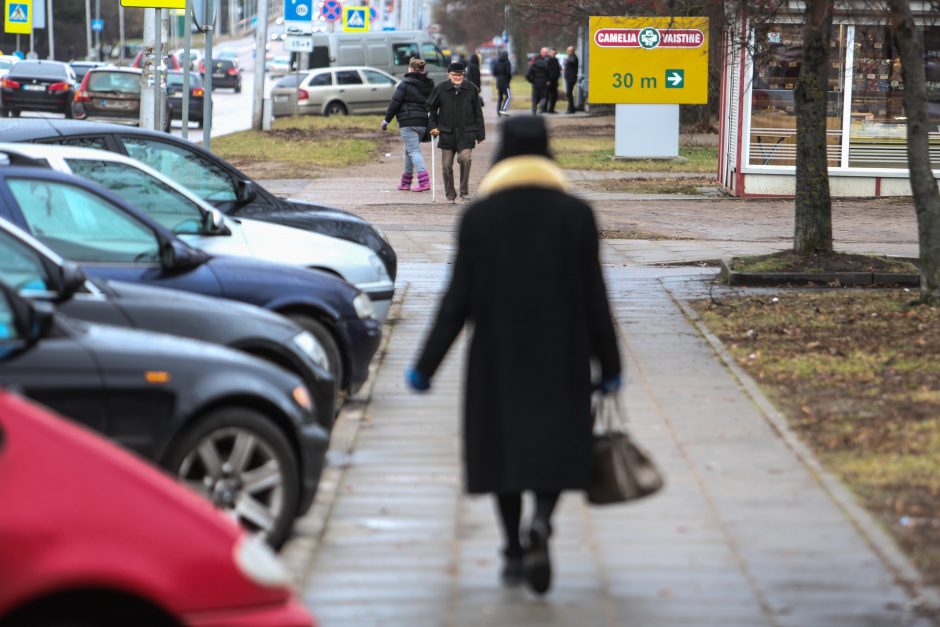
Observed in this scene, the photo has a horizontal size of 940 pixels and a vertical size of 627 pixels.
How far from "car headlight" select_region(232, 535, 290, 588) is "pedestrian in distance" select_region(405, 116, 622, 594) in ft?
5.05

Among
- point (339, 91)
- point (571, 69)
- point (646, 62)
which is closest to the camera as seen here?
point (646, 62)

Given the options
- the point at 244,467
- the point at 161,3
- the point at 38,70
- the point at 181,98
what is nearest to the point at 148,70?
the point at 161,3

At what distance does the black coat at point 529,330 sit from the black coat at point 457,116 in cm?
1485

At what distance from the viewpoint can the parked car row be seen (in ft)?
11.5

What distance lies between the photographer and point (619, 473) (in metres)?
5.36

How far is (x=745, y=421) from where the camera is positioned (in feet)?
27.6

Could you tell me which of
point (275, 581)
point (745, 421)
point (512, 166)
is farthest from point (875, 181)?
point (275, 581)

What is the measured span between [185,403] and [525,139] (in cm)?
152

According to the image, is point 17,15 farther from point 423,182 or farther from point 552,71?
point 423,182

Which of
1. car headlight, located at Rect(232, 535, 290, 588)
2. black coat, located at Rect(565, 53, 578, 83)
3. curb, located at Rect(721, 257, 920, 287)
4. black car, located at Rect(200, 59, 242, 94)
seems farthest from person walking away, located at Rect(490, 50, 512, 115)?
car headlight, located at Rect(232, 535, 290, 588)

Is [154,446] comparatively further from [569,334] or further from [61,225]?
→ [61,225]

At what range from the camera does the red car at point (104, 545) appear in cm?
341

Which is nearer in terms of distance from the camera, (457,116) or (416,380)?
(416,380)

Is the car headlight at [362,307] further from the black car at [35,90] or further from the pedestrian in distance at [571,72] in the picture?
the pedestrian in distance at [571,72]
